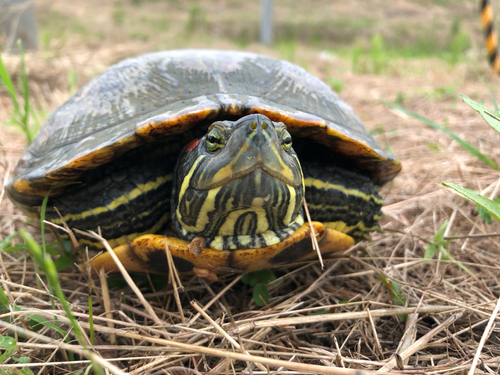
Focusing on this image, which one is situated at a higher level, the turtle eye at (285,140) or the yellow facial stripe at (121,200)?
the turtle eye at (285,140)

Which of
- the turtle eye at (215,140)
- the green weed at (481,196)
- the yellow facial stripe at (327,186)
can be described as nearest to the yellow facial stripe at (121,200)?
the turtle eye at (215,140)

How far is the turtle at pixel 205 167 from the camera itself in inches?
50.0

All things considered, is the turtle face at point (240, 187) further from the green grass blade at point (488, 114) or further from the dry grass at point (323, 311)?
the green grass blade at point (488, 114)

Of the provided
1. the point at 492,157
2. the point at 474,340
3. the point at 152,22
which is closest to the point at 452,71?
the point at 492,157

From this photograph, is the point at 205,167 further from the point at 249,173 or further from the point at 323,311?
the point at 323,311

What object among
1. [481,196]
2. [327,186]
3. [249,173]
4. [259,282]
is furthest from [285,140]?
[481,196]

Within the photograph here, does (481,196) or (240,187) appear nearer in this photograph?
(240,187)

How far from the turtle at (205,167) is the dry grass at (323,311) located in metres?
0.16

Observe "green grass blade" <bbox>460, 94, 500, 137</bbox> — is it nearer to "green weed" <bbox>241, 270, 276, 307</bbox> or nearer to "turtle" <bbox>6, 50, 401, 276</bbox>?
"turtle" <bbox>6, 50, 401, 276</bbox>

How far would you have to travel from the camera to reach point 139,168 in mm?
1585

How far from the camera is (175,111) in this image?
4.74 feet

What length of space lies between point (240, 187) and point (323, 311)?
651 millimetres

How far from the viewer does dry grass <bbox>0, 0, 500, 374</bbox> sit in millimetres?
1133

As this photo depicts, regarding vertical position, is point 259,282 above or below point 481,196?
below
